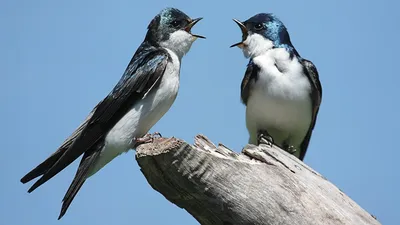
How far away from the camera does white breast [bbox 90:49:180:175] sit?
5.01m

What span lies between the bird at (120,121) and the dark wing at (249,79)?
2.62ft

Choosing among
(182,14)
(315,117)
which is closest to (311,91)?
(315,117)

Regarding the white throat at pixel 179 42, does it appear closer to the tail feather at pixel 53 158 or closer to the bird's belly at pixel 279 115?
the bird's belly at pixel 279 115

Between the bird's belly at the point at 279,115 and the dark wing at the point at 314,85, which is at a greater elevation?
the dark wing at the point at 314,85

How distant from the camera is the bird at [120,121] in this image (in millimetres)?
4953

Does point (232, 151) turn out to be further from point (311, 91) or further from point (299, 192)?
point (311, 91)

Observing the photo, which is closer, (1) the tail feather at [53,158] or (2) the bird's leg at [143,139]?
(2) the bird's leg at [143,139]

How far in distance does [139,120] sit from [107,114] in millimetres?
247

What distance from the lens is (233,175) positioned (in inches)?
154

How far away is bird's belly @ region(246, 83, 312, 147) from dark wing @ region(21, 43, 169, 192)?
98 cm

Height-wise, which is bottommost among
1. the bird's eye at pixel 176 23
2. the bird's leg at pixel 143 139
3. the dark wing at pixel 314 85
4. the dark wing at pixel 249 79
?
the bird's leg at pixel 143 139

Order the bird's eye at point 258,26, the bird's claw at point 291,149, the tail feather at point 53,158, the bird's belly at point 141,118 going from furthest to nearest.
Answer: the bird's eye at point 258,26 → the bird's claw at point 291,149 → the bird's belly at point 141,118 → the tail feather at point 53,158

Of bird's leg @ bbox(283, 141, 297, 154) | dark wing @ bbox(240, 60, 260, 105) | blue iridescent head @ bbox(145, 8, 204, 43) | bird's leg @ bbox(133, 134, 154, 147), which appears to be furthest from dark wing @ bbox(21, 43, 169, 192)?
bird's leg @ bbox(283, 141, 297, 154)

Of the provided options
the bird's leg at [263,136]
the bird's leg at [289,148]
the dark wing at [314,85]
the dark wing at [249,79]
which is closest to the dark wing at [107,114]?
the dark wing at [249,79]
